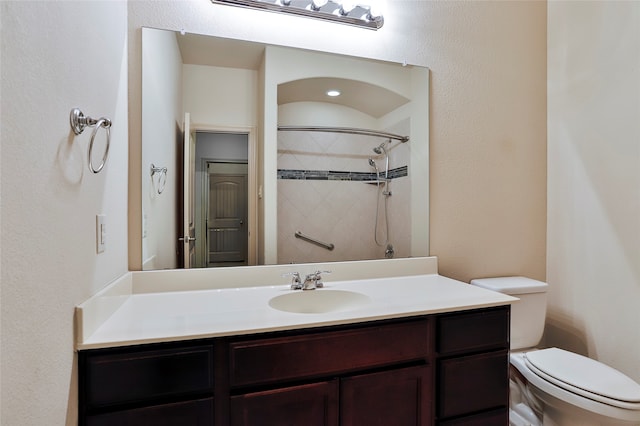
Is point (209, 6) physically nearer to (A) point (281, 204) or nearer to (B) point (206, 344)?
(A) point (281, 204)

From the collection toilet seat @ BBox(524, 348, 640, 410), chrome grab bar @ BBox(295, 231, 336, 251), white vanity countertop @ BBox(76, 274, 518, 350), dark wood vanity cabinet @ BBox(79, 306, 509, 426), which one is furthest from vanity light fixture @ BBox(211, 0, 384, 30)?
toilet seat @ BBox(524, 348, 640, 410)

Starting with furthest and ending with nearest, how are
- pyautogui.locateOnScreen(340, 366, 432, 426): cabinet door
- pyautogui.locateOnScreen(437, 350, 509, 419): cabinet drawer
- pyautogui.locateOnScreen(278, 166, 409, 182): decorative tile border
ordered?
pyautogui.locateOnScreen(278, 166, 409, 182): decorative tile border → pyautogui.locateOnScreen(437, 350, 509, 419): cabinet drawer → pyautogui.locateOnScreen(340, 366, 432, 426): cabinet door

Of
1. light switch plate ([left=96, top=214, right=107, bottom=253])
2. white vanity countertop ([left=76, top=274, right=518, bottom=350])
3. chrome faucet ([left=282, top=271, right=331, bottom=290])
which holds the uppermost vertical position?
light switch plate ([left=96, top=214, right=107, bottom=253])

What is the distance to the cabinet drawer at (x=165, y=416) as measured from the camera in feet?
2.86

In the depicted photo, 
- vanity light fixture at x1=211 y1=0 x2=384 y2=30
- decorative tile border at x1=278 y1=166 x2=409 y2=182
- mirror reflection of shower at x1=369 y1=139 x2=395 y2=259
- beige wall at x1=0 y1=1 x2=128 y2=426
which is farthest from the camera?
A: mirror reflection of shower at x1=369 y1=139 x2=395 y2=259

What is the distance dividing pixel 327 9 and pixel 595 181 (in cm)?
173

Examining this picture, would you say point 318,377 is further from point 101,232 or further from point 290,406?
point 101,232

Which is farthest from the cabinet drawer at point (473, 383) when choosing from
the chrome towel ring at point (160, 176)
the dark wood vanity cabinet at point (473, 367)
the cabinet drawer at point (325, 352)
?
the chrome towel ring at point (160, 176)

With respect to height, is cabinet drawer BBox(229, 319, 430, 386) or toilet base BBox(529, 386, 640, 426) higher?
cabinet drawer BBox(229, 319, 430, 386)

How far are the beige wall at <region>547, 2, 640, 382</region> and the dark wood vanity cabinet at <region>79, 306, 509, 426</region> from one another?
89 centimetres

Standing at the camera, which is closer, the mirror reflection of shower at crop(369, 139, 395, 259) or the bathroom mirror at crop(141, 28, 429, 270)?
the bathroom mirror at crop(141, 28, 429, 270)

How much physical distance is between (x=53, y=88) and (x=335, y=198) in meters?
1.20

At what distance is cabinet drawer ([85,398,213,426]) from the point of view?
87 cm

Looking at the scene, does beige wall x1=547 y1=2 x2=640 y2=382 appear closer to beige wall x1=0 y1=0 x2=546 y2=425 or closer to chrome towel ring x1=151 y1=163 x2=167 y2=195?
beige wall x1=0 y1=0 x2=546 y2=425
